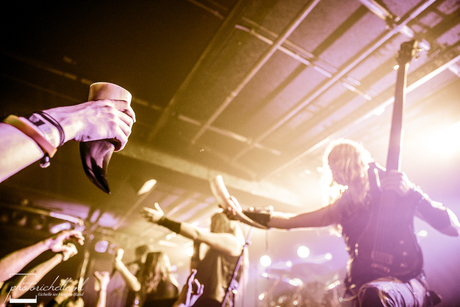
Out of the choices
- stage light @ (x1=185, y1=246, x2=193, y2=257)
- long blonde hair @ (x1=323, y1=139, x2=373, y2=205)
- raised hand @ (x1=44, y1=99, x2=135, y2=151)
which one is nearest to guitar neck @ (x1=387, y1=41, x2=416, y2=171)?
long blonde hair @ (x1=323, y1=139, x2=373, y2=205)

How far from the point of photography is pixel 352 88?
5.37 m

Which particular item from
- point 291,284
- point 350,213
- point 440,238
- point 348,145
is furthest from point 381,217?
point 291,284

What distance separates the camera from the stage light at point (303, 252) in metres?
10.7

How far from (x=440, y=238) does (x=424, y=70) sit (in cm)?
510

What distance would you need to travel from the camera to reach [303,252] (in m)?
10.8

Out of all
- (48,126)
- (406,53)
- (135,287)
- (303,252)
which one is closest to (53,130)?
(48,126)

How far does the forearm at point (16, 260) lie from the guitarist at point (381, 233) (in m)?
2.04

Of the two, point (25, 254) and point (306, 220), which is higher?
point (306, 220)

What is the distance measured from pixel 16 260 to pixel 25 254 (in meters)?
0.06

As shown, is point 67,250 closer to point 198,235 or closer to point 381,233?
point 198,235

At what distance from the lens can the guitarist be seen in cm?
163

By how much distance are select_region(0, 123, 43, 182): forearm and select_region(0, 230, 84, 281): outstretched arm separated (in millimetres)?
1666

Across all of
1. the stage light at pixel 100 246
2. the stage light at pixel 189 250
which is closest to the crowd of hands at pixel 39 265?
the stage light at pixel 100 246

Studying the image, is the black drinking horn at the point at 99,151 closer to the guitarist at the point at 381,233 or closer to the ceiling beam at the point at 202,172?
the guitarist at the point at 381,233
